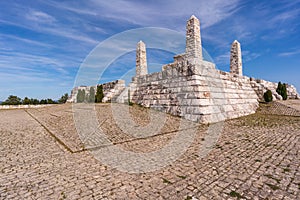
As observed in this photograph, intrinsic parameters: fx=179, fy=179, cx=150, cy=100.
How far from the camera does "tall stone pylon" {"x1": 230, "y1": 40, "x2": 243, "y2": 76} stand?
20203mm

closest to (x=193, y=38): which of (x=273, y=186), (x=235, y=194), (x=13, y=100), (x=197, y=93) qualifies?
(x=197, y=93)

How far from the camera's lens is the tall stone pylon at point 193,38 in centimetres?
1330

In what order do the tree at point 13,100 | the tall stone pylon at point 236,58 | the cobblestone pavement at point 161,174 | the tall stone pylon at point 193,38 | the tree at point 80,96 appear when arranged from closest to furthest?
the cobblestone pavement at point 161,174 < the tall stone pylon at point 193,38 < the tall stone pylon at point 236,58 < the tree at point 80,96 < the tree at point 13,100

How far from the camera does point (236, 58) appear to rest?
20.3 m

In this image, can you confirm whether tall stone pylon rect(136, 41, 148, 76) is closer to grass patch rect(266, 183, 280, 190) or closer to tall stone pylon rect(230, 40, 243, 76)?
tall stone pylon rect(230, 40, 243, 76)

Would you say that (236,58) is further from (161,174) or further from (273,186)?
(161,174)

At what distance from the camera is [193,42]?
13508mm

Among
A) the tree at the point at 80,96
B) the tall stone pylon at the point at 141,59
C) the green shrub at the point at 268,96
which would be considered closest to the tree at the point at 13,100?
the tree at the point at 80,96

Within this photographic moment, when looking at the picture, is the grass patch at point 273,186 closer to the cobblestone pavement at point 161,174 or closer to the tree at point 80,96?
the cobblestone pavement at point 161,174

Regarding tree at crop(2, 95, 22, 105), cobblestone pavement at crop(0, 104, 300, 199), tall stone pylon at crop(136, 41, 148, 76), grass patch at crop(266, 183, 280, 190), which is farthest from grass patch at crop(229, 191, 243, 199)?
tree at crop(2, 95, 22, 105)

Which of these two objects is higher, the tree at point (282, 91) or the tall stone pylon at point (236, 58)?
the tall stone pylon at point (236, 58)

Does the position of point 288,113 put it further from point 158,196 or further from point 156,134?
point 158,196

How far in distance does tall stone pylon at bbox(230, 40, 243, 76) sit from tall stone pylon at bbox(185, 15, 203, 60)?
848 centimetres

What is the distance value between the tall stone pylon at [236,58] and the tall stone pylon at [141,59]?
10.2m
